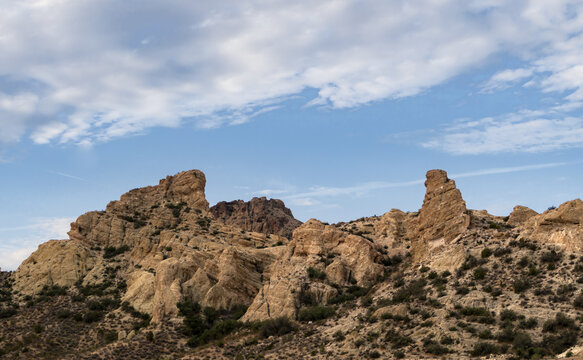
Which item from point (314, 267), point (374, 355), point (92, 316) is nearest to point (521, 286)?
point (374, 355)

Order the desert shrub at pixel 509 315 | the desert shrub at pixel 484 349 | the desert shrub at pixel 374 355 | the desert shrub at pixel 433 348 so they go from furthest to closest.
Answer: the desert shrub at pixel 374 355
the desert shrub at pixel 509 315
the desert shrub at pixel 433 348
the desert shrub at pixel 484 349

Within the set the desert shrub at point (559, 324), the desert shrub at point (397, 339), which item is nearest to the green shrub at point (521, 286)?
the desert shrub at point (559, 324)

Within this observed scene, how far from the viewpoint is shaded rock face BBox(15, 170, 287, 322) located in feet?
277

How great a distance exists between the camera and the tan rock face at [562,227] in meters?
62.6

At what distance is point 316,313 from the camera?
231 feet

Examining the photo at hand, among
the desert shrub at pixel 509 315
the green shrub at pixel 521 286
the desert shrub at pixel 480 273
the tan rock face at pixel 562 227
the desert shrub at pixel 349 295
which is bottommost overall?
the desert shrub at pixel 509 315

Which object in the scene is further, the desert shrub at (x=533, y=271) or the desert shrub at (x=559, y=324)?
the desert shrub at (x=533, y=271)

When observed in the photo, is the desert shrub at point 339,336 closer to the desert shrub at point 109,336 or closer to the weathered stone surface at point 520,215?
the weathered stone surface at point 520,215

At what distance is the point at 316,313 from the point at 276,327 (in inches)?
187

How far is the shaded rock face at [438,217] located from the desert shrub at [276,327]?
17.7 m

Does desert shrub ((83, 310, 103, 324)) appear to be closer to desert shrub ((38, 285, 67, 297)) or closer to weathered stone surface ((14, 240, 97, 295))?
desert shrub ((38, 285, 67, 297))

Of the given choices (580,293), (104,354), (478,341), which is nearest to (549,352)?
(478,341)

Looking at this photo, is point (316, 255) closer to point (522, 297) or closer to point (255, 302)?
point (255, 302)

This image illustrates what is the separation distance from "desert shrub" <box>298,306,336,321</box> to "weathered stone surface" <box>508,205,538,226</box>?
24.7 meters
